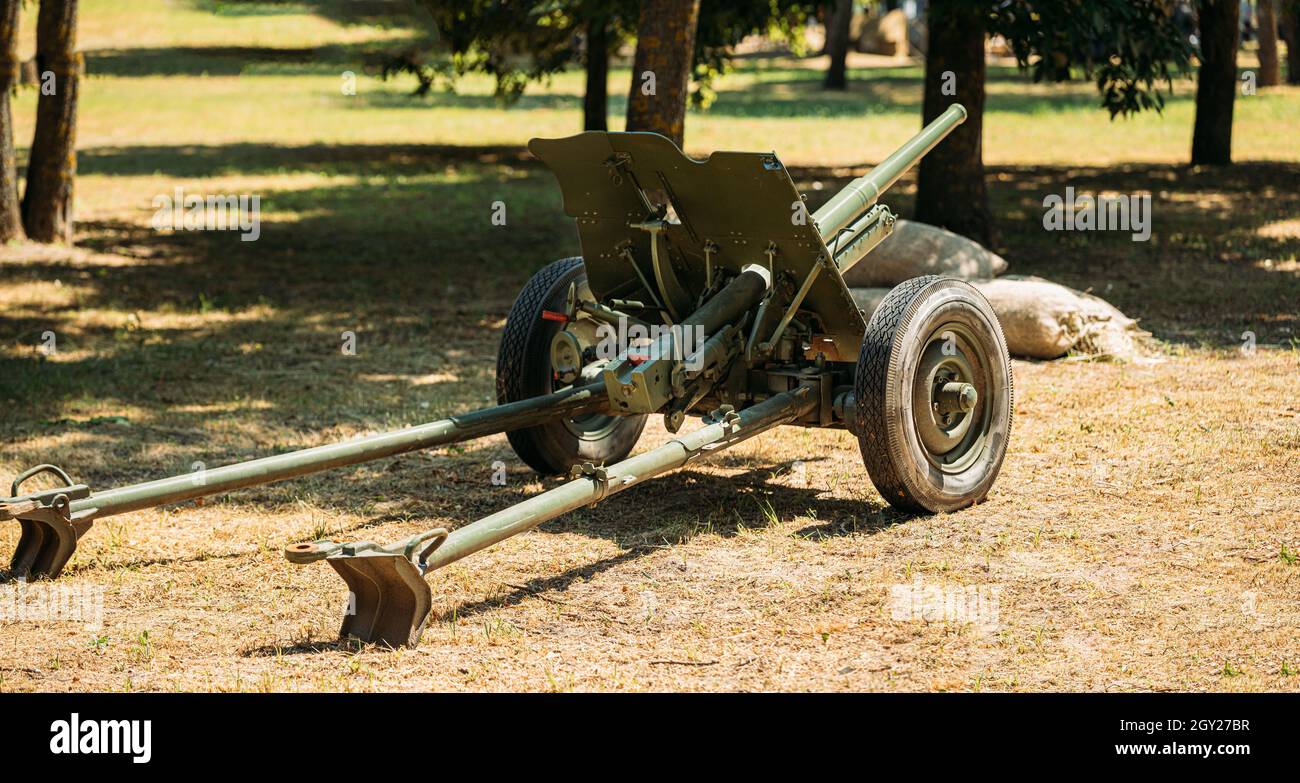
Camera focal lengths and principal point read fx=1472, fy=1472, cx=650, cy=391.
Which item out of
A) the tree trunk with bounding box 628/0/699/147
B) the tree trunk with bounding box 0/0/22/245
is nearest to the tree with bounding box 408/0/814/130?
the tree trunk with bounding box 628/0/699/147

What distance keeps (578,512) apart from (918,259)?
4.86 m

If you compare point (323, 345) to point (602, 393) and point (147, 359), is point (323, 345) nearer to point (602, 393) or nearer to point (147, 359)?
point (147, 359)

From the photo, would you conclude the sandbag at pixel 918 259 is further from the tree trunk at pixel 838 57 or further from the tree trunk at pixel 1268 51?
the tree trunk at pixel 838 57

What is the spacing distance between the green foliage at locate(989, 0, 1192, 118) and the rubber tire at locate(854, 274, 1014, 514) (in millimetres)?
6501

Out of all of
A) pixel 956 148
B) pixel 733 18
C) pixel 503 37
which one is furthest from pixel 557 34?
pixel 956 148

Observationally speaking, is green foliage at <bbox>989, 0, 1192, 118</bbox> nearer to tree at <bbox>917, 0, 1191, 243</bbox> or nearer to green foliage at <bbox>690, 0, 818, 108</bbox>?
tree at <bbox>917, 0, 1191, 243</bbox>

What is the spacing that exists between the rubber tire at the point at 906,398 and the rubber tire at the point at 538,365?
1.55 meters

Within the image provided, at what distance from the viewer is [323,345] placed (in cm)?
1021

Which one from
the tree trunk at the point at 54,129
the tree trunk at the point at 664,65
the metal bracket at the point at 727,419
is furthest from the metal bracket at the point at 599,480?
the tree trunk at the point at 54,129

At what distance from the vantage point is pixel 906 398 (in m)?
5.75

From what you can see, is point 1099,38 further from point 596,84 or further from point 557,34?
point 596,84

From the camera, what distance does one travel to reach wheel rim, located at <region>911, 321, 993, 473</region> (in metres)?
5.96

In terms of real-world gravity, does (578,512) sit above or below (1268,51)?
below
